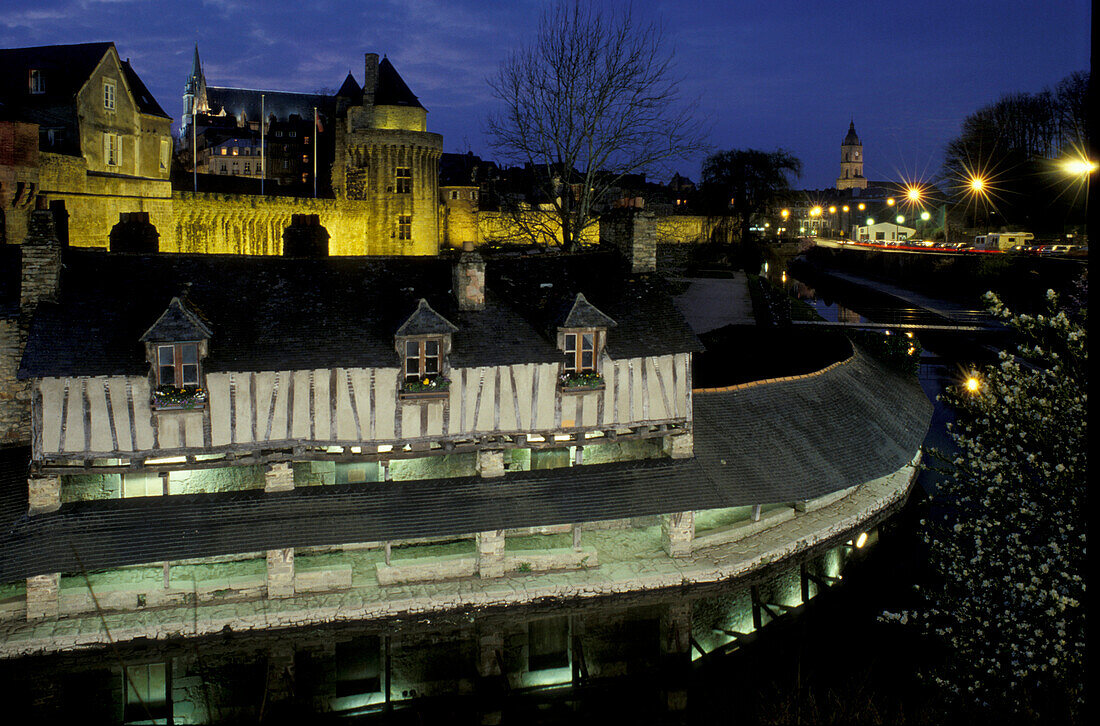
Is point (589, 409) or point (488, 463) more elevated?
point (589, 409)

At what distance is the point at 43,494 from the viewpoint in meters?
14.1

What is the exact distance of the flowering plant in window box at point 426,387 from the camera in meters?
15.1

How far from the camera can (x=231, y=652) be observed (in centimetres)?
1420

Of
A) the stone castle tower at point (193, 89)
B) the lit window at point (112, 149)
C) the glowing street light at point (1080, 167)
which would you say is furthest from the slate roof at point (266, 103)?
the glowing street light at point (1080, 167)

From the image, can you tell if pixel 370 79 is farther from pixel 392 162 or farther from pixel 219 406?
pixel 219 406

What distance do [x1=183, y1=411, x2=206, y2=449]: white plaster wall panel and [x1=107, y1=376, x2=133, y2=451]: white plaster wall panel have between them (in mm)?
888

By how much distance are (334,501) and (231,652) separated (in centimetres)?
300

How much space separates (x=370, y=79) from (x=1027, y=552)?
136 feet

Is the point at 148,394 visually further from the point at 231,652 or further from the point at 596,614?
the point at 596,614

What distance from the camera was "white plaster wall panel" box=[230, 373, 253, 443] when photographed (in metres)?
14.4

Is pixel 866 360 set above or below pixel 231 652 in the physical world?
above

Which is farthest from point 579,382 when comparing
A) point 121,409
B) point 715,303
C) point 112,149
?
point 112,149

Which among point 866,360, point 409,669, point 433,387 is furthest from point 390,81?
point 409,669

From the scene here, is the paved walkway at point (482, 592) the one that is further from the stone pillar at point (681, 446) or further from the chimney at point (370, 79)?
the chimney at point (370, 79)
